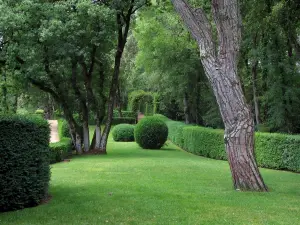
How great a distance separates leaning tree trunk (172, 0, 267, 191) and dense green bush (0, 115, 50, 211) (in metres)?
4.32

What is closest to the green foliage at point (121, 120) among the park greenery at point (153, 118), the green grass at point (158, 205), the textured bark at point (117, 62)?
the park greenery at point (153, 118)

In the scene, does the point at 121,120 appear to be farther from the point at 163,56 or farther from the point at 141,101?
the point at 163,56

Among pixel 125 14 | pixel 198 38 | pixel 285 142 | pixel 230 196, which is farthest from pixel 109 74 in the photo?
pixel 230 196

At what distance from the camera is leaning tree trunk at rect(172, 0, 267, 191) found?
8953 millimetres

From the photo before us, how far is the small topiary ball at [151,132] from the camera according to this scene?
86.0ft

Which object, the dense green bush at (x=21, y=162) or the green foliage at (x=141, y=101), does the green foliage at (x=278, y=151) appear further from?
the green foliage at (x=141, y=101)

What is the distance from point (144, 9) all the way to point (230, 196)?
16379 mm

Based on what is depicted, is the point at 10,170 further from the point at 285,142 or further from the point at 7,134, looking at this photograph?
the point at 285,142

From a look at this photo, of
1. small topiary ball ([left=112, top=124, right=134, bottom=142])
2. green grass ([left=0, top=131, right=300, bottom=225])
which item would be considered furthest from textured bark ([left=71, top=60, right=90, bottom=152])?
green grass ([left=0, top=131, right=300, bottom=225])

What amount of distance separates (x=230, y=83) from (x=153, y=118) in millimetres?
17395

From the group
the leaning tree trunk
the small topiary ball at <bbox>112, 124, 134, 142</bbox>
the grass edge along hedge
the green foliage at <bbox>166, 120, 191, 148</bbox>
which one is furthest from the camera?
the small topiary ball at <bbox>112, 124, 134, 142</bbox>

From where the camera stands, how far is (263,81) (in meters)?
26.6

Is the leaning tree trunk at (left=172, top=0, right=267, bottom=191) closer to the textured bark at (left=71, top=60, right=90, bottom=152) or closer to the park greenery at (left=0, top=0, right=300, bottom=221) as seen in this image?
the park greenery at (left=0, top=0, right=300, bottom=221)

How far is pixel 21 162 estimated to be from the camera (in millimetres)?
6965
